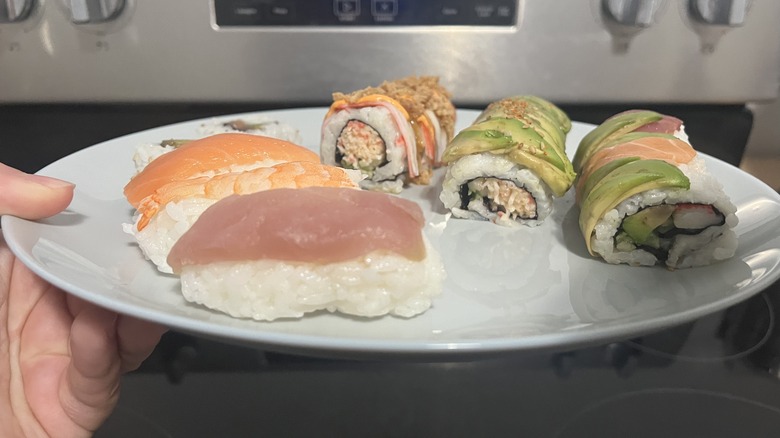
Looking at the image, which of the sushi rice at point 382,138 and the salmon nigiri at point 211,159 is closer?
the salmon nigiri at point 211,159

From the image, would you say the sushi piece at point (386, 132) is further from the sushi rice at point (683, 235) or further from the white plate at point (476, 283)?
the sushi rice at point (683, 235)

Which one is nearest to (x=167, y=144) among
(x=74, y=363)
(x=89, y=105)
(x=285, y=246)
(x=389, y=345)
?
(x=89, y=105)

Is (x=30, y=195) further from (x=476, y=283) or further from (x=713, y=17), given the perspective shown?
(x=713, y=17)

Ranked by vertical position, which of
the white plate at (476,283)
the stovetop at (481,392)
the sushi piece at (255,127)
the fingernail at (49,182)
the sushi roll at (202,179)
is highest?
the fingernail at (49,182)

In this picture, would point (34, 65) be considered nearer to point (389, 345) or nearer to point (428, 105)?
point (428, 105)

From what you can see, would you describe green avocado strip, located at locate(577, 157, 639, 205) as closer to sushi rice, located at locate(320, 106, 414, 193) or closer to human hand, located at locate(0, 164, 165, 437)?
sushi rice, located at locate(320, 106, 414, 193)

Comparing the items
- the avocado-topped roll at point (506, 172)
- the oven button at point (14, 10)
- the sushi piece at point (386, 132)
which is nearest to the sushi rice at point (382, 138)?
the sushi piece at point (386, 132)

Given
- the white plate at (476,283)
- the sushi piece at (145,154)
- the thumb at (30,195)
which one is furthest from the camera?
the sushi piece at (145,154)

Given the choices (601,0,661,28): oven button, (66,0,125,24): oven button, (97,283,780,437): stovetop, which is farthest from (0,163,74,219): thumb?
(601,0,661,28): oven button
